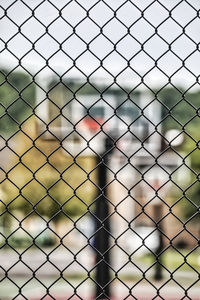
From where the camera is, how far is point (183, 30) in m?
2.05

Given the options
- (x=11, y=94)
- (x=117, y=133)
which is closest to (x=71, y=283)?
(x=117, y=133)

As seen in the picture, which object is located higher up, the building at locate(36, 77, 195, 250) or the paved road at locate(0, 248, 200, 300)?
the building at locate(36, 77, 195, 250)

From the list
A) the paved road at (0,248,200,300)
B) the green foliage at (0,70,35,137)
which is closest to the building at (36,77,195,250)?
the green foliage at (0,70,35,137)

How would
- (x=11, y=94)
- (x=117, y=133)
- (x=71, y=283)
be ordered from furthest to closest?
(x=71, y=283), (x=117, y=133), (x=11, y=94)

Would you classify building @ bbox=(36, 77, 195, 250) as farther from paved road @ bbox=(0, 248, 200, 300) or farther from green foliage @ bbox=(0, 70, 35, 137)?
paved road @ bbox=(0, 248, 200, 300)

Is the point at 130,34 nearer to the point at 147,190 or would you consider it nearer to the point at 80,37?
the point at 80,37

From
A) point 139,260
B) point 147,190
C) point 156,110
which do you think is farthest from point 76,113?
point 147,190

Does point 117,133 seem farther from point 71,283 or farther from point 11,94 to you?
point 71,283

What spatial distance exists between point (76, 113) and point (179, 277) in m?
6.15

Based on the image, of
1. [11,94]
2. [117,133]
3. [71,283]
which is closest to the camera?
A: [11,94]

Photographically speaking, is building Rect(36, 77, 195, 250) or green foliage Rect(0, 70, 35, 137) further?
building Rect(36, 77, 195, 250)

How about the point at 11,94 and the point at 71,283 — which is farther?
the point at 71,283

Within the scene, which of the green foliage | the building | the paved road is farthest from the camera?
the paved road

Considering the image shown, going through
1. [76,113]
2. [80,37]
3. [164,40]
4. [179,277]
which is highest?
[76,113]
